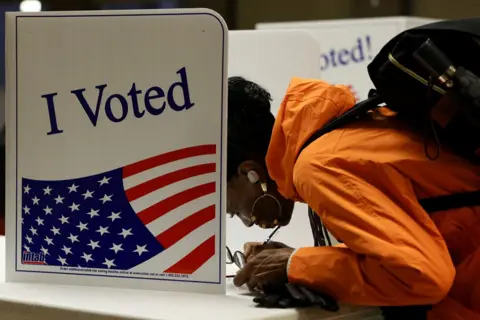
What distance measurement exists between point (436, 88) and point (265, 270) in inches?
17.3

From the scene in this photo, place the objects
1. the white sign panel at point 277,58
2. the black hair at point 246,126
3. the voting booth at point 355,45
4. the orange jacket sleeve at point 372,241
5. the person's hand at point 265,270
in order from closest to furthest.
Result: the orange jacket sleeve at point 372,241, the person's hand at point 265,270, the black hair at point 246,126, the white sign panel at point 277,58, the voting booth at point 355,45

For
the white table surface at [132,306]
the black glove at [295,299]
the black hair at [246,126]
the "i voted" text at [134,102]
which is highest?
the "i voted" text at [134,102]

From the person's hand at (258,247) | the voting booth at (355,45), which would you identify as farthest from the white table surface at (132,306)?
the voting booth at (355,45)

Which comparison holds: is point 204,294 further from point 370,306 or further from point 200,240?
point 370,306

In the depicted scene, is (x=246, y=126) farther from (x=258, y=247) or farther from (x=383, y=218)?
(x=383, y=218)

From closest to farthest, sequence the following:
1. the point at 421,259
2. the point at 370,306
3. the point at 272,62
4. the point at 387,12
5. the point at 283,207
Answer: the point at 421,259
the point at 370,306
the point at 283,207
the point at 272,62
the point at 387,12

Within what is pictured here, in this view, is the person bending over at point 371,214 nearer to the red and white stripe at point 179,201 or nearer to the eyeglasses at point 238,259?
the red and white stripe at point 179,201

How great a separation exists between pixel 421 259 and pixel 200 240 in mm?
428

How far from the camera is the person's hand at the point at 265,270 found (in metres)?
1.53

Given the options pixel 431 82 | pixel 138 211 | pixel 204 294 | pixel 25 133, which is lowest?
pixel 204 294

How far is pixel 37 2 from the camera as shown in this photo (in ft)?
21.0

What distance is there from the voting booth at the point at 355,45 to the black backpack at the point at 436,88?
7.82 feet

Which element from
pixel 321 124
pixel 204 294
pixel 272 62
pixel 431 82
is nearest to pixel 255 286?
pixel 204 294

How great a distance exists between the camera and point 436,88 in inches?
55.5
